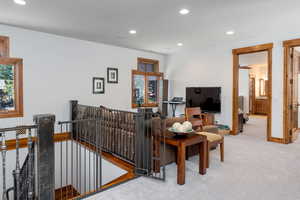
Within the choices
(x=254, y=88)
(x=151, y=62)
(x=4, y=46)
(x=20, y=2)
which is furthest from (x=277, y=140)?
(x=4, y=46)

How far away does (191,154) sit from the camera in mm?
3520

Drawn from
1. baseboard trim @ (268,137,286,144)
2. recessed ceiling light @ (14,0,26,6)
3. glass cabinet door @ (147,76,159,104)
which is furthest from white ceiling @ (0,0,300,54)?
baseboard trim @ (268,137,286,144)

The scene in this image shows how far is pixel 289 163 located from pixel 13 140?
18.5ft

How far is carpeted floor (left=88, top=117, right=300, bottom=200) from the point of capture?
89.2 inches

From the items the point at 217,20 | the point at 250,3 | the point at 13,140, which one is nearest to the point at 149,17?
the point at 217,20

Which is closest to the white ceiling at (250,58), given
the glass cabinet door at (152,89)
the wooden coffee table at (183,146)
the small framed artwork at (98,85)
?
the glass cabinet door at (152,89)

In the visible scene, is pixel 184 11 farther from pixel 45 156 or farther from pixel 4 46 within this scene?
pixel 4 46

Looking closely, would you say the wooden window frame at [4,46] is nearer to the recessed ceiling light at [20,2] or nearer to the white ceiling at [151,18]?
the white ceiling at [151,18]

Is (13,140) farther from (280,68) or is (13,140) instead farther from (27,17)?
(280,68)

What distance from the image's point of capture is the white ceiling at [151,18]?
10.4 feet

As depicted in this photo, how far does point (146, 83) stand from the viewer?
23.2ft

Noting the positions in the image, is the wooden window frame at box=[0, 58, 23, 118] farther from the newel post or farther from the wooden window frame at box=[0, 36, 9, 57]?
the newel post

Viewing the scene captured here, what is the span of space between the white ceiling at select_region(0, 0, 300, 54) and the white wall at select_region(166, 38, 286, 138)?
0.30 meters

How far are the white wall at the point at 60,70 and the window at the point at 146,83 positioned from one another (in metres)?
0.52
